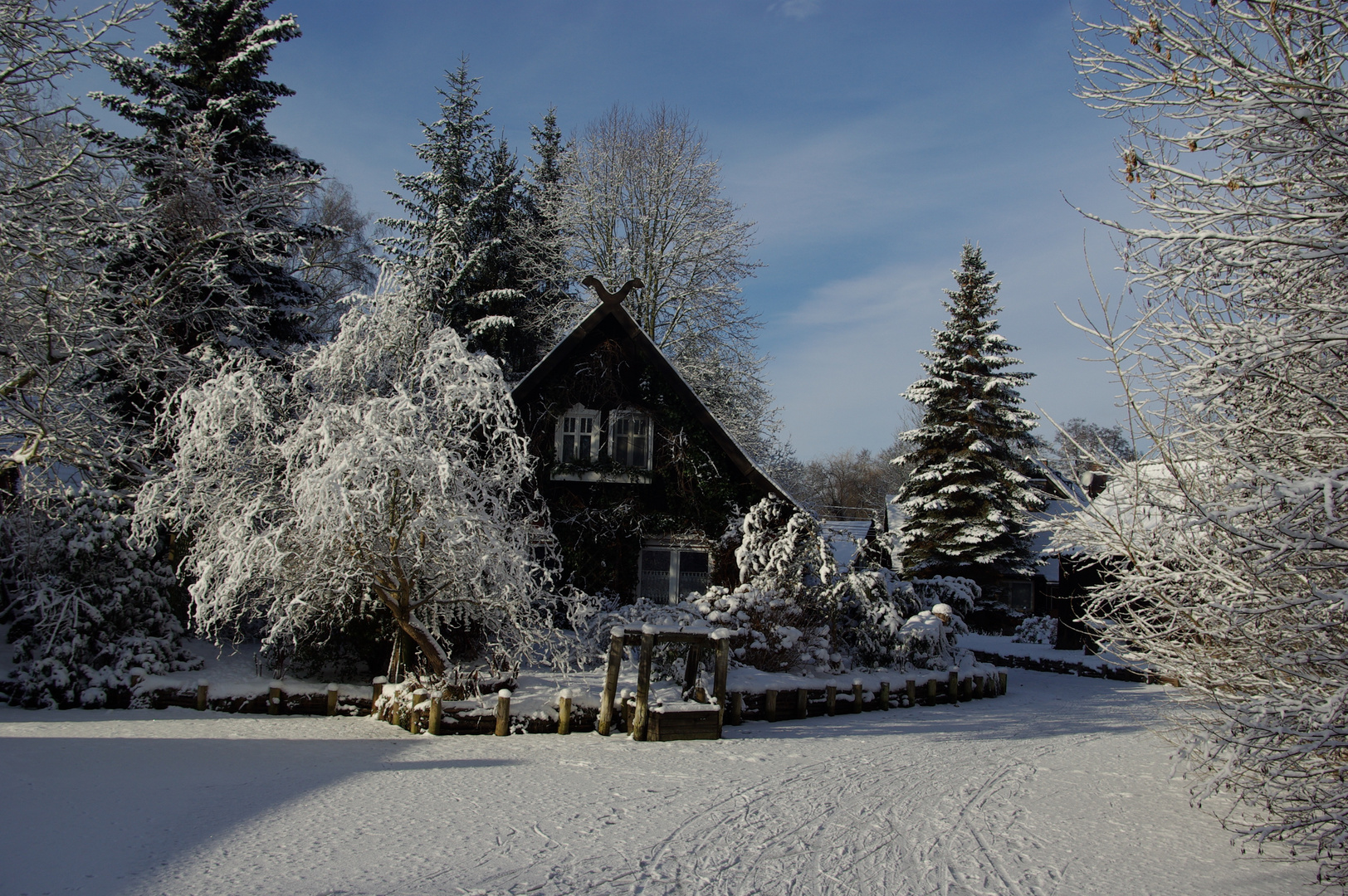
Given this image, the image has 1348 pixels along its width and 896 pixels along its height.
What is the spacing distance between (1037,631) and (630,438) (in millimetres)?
16786

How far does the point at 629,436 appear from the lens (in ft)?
54.5

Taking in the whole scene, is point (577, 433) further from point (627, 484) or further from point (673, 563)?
point (673, 563)

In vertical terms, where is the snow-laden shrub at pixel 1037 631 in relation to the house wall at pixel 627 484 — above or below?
below

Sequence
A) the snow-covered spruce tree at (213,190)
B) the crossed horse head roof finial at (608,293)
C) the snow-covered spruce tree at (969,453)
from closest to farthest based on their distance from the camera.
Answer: the snow-covered spruce tree at (213,190) < the crossed horse head roof finial at (608,293) < the snow-covered spruce tree at (969,453)

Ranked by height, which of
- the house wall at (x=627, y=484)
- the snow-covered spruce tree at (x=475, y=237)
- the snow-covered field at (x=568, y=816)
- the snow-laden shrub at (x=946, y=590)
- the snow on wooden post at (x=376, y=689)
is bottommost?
the snow-covered field at (x=568, y=816)

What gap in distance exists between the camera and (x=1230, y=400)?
566 centimetres

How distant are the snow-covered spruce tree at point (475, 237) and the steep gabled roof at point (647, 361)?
7301 millimetres

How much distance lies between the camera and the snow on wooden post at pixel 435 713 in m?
9.56

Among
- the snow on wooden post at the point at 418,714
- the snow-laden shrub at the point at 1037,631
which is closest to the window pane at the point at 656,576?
the snow on wooden post at the point at 418,714

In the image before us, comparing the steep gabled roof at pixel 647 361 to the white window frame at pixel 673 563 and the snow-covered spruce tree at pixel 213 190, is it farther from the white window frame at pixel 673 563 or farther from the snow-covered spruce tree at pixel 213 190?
the snow-covered spruce tree at pixel 213 190

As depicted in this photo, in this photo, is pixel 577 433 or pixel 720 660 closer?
pixel 720 660

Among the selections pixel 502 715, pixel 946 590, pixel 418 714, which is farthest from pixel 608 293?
pixel 946 590

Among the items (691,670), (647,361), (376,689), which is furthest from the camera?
(647,361)

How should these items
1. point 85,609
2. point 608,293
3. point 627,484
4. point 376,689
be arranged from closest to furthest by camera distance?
point 376,689 < point 85,609 < point 608,293 < point 627,484
